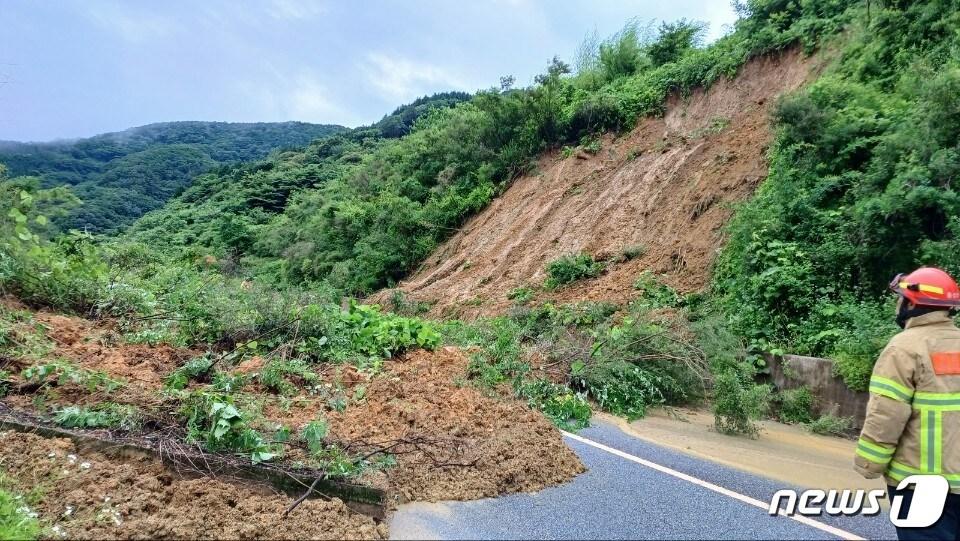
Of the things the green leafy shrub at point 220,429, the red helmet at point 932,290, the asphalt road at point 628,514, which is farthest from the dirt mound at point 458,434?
the red helmet at point 932,290

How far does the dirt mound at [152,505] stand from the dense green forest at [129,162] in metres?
19.0

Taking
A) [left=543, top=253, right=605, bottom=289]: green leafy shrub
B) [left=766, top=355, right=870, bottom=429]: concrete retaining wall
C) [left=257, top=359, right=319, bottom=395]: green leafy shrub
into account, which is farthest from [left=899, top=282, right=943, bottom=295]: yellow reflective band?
[left=543, top=253, right=605, bottom=289]: green leafy shrub

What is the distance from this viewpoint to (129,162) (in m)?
73.6

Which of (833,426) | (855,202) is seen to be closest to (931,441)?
(833,426)

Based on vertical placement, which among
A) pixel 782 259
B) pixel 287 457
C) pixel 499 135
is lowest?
pixel 287 457

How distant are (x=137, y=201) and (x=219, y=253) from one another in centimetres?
3220

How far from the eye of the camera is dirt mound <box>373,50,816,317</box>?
14945 mm

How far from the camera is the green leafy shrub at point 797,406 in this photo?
8.09 meters

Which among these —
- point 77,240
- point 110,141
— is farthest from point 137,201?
point 77,240

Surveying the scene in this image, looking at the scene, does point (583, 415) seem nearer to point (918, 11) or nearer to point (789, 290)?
point (789, 290)

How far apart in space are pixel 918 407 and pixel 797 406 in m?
5.80

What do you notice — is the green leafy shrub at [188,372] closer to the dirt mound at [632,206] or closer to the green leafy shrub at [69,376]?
the green leafy shrub at [69,376]

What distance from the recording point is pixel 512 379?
835cm

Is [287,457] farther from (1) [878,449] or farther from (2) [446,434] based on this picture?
(1) [878,449]
